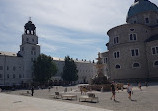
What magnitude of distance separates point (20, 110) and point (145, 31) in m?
43.8

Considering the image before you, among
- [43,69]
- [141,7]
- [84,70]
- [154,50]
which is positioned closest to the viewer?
[154,50]

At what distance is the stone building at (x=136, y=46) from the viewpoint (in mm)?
43781

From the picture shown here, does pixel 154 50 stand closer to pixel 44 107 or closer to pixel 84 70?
pixel 44 107

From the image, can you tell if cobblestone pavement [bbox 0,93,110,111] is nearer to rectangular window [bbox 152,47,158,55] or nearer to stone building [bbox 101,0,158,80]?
stone building [bbox 101,0,158,80]

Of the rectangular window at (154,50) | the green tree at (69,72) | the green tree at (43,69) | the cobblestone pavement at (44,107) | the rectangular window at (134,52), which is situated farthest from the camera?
the green tree at (69,72)

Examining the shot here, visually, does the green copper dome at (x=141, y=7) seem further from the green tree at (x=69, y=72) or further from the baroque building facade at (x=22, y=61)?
the baroque building facade at (x=22, y=61)

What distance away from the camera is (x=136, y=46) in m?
45.7

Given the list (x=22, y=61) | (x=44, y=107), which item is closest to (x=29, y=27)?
(x=22, y=61)

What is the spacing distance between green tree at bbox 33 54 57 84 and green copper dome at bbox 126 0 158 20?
33.2 m

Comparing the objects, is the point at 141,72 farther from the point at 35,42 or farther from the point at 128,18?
the point at 35,42

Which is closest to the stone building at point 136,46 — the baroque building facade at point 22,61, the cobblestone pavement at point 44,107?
the baroque building facade at point 22,61

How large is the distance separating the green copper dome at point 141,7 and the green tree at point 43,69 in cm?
3319

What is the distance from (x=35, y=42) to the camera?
7350 centimetres

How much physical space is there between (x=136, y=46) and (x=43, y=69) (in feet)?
114
